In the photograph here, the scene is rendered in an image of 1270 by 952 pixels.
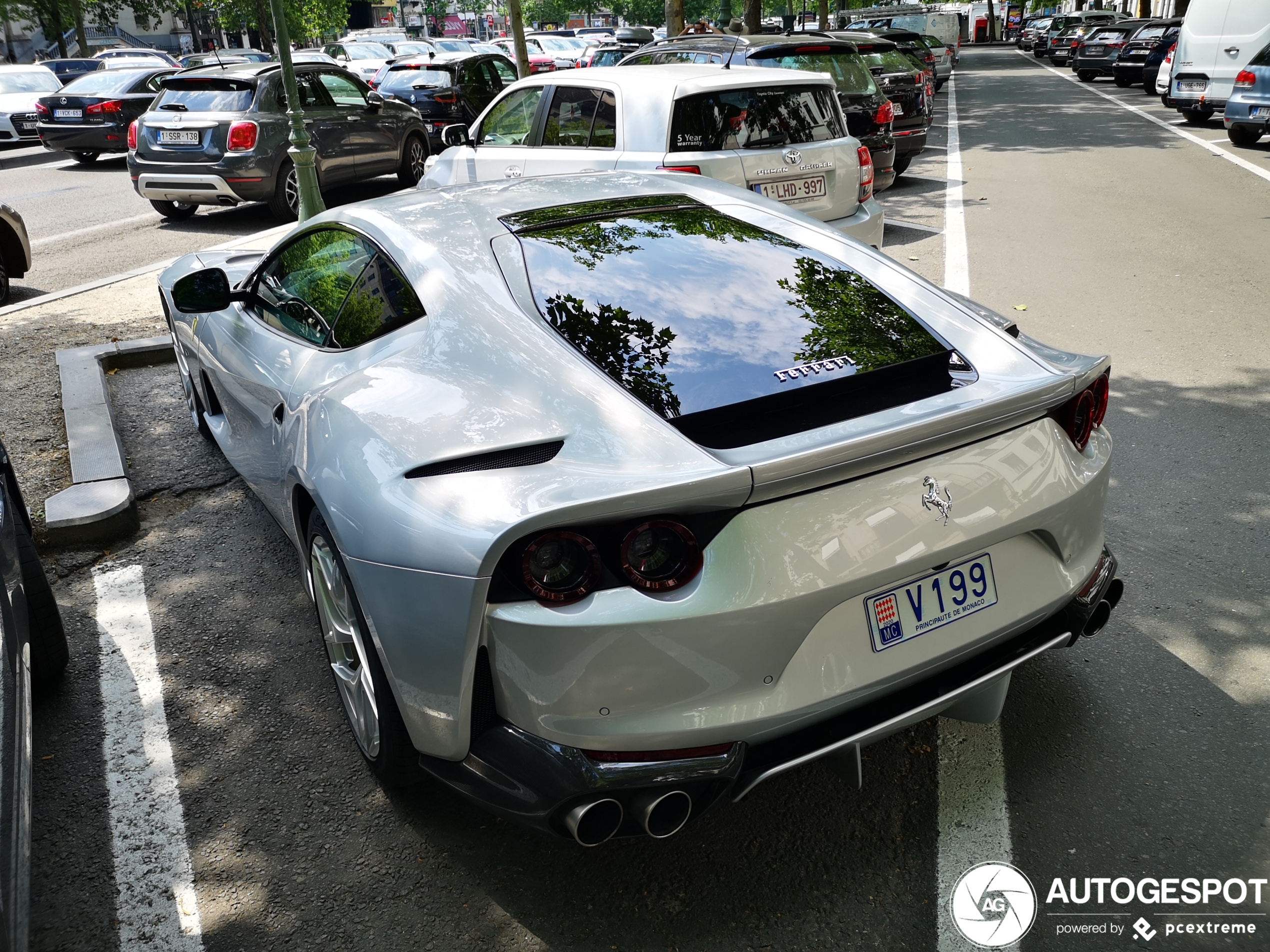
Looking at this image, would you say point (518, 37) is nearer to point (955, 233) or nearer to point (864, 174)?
point (955, 233)

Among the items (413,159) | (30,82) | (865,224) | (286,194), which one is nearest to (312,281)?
(865,224)

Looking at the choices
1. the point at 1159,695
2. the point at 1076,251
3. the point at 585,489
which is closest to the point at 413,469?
the point at 585,489

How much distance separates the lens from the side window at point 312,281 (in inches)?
133

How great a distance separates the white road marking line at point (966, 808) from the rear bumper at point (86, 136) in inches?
726

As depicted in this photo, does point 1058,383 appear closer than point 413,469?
No

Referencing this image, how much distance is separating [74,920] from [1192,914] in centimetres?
270

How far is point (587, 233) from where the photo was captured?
10.4 ft

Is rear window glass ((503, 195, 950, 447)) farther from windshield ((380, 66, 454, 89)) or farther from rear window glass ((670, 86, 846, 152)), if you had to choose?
windshield ((380, 66, 454, 89))

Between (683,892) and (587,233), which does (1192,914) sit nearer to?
(683,892)

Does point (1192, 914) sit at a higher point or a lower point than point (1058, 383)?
lower

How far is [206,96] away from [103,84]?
8.26m

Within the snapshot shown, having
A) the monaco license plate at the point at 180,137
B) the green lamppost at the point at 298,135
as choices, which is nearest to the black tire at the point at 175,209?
the monaco license plate at the point at 180,137

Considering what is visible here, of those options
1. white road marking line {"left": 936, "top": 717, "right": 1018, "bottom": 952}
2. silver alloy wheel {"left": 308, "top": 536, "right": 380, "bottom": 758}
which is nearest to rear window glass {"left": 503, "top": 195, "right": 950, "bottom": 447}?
silver alloy wheel {"left": 308, "top": 536, "right": 380, "bottom": 758}

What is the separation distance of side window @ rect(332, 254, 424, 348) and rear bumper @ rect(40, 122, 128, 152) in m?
17.0
